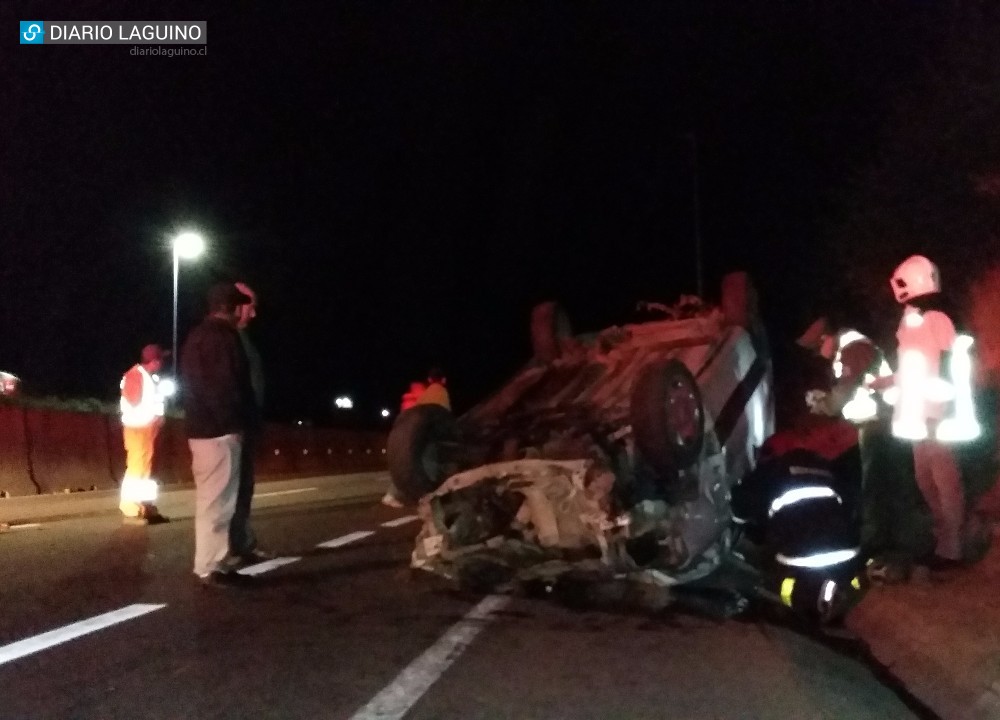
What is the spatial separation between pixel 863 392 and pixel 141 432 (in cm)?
784

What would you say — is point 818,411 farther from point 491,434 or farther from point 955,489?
point 491,434

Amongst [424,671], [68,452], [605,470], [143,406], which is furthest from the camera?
[68,452]

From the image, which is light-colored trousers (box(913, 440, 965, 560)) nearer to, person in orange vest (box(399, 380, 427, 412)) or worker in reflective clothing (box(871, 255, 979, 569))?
worker in reflective clothing (box(871, 255, 979, 569))

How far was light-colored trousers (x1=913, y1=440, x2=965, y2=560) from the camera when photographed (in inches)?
281

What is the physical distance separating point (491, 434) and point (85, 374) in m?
43.9

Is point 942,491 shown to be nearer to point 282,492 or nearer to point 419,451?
point 419,451

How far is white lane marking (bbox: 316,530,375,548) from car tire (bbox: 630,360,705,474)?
13.2 ft

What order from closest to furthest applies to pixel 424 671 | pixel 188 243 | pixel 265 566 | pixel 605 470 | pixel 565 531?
pixel 424 671
pixel 605 470
pixel 565 531
pixel 265 566
pixel 188 243

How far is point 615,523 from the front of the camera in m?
6.94

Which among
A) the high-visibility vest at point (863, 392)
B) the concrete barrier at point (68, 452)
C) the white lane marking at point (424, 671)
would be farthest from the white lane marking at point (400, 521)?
the high-visibility vest at point (863, 392)

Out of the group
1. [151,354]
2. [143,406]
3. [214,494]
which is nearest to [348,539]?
[214,494]

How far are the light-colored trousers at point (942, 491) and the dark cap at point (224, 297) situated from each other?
190 inches

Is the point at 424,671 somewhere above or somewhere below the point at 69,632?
below

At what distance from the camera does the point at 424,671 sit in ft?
17.8
